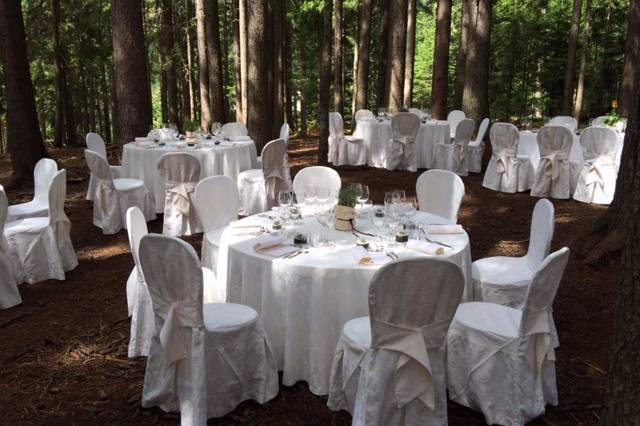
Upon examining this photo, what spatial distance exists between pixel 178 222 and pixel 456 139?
19.3 feet

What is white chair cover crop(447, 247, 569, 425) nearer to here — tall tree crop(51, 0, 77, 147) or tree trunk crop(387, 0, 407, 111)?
tree trunk crop(387, 0, 407, 111)

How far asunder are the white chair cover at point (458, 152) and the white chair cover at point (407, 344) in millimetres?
7821

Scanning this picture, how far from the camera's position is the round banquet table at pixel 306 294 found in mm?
3342

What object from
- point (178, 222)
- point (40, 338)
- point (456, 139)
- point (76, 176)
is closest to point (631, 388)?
point (40, 338)

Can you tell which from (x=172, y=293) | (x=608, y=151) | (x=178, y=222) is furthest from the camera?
(x=608, y=151)

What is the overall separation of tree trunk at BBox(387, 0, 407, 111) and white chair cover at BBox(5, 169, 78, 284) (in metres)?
8.69

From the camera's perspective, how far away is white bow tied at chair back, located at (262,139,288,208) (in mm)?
7379

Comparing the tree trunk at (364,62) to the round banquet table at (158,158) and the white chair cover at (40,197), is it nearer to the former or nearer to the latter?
the round banquet table at (158,158)

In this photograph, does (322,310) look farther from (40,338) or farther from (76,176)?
(76,176)

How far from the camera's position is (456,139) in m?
10.4

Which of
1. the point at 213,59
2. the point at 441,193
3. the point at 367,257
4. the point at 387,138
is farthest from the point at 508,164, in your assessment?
the point at 213,59

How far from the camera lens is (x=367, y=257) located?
11.3ft

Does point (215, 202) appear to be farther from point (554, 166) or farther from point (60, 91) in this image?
point (60, 91)

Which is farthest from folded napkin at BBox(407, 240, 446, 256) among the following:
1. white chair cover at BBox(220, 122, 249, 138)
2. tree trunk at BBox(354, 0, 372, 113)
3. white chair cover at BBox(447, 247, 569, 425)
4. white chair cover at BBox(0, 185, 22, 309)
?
tree trunk at BBox(354, 0, 372, 113)
